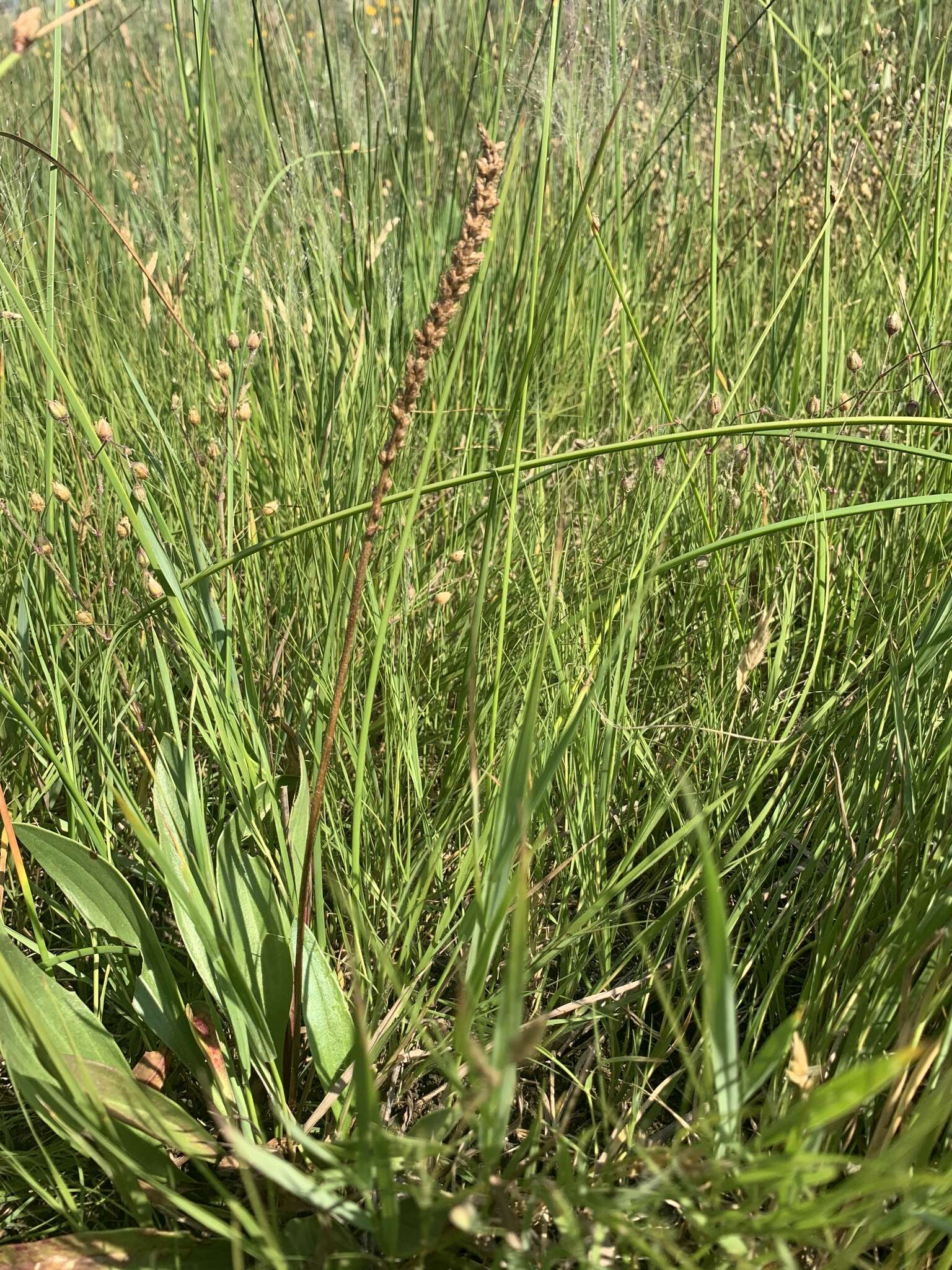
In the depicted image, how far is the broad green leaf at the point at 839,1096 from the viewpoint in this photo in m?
0.41

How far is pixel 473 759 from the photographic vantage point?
59 cm

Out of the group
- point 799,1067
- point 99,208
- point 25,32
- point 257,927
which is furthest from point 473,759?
point 99,208

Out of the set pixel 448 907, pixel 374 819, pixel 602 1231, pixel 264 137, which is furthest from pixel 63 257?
pixel 602 1231

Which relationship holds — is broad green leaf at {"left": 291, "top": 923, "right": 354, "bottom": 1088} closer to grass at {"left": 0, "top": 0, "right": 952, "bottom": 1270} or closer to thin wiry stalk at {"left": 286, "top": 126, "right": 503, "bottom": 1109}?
grass at {"left": 0, "top": 0, "right": 952, "bottom": 1270}

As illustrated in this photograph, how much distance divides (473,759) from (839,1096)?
10.3 inches

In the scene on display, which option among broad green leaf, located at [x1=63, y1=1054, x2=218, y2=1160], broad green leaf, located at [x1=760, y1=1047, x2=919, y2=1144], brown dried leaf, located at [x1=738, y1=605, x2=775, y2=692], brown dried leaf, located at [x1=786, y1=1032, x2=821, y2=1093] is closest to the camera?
broad green leaf, located at [x1=760, y1=1047, x2=919, y2=1144]

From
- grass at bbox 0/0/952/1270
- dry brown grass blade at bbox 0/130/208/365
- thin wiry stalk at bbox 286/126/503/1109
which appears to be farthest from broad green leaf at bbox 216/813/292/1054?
dry brown grass blade at bbox 0/130/208/365

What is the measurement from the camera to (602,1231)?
539 millimetres

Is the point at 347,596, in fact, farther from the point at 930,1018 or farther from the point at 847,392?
the point at 847,392

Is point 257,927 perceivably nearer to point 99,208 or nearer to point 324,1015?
point 324,1015

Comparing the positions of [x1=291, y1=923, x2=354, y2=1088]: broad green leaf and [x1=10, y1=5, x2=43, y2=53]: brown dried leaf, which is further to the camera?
[x1=291, y1=923, x2=354, y2=1088]: broad green leaf

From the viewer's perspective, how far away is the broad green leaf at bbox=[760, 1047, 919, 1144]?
1.34 feet

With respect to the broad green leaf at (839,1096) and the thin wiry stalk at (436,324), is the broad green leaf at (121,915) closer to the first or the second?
the thin wiry stalk at (436,324)

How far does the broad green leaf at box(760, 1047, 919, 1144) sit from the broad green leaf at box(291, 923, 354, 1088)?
0.41 m
